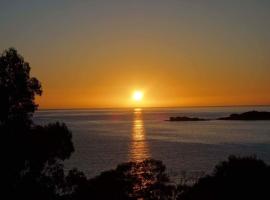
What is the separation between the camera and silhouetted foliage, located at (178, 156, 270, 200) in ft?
136

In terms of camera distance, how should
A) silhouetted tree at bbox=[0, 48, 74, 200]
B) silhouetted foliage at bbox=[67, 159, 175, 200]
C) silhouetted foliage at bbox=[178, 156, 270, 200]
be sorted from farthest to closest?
silhouetted foliage at bbox=[178, 156, 270, 200], silhouetted foliage at bbox=[67, 159, 175, 200], silhouetted tree at bbox=[0, 48, 74, 200]

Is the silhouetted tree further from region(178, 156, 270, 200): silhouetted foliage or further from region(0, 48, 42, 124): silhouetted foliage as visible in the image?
region(178, 156, 270, 200): silhouetted foliage

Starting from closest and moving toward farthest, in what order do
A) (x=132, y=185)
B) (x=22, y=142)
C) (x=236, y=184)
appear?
(x=22, y=142) < (x=132, y=185) < (x=236, y=184)

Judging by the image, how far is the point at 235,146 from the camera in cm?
15450

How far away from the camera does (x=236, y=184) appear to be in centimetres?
4262

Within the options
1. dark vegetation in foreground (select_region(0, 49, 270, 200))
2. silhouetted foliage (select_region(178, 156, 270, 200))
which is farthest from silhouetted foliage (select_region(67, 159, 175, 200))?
dark vegetation in foreground (select_region(0, 49, 270, 200))

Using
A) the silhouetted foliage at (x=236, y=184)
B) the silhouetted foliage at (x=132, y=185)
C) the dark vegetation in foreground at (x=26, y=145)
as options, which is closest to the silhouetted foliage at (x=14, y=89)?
the dark vegetation in foreground at (x=26, y=145)

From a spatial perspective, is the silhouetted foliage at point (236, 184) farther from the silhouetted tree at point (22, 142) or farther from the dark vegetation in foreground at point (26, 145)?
the silhouetted tree at point (22, 142)

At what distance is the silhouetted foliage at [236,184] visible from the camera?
136ft

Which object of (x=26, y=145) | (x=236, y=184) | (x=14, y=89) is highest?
(x=14, y=89)

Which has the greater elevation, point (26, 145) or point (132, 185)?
point (26, 145)

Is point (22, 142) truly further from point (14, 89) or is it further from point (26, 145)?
point (14, 89)

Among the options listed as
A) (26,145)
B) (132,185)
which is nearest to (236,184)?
(132,185)

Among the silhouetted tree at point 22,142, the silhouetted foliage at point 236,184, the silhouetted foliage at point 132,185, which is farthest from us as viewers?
the silhouetted foliage at point 236,184
